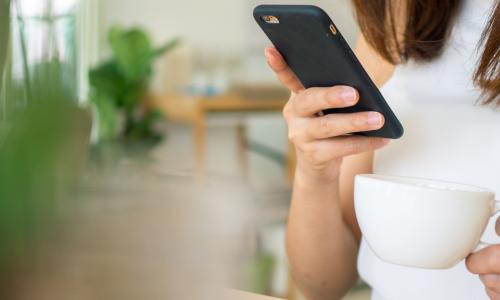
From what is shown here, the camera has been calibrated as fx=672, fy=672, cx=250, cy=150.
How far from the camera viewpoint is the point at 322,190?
500 mm

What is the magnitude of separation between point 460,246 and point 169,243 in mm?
137

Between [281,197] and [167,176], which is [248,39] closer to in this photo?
[281,197]

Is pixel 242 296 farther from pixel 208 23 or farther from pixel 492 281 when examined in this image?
pixel 208 23

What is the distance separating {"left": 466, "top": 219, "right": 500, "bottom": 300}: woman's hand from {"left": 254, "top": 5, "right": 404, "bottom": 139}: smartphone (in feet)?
0.26

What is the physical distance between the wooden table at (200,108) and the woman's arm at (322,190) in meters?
1.60

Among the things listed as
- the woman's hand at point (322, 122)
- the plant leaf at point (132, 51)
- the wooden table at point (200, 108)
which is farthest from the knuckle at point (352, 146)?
the wooden table at point (200, 108)

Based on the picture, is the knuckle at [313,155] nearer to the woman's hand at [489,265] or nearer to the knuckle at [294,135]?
the knuckle at [294,135]

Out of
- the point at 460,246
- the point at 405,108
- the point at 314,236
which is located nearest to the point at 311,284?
the point at 314,236

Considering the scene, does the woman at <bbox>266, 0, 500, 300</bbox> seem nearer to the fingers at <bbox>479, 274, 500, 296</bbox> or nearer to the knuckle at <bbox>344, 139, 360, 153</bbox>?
the knuckle at <bbox>344, 139, 360, 153</bbox>

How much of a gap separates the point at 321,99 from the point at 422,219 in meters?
0.10

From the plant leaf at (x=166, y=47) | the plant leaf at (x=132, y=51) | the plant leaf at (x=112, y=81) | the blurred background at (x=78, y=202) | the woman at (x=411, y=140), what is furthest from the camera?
the plant leaf at (x=166, y=47)

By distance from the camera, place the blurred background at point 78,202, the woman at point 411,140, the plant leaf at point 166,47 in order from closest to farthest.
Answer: the blurred background at point 78,202 → the woman at point 411,140 → the plant leaf at point 166,47

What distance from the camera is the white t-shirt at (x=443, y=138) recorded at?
1.56 feet

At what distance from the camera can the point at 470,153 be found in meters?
0.48
